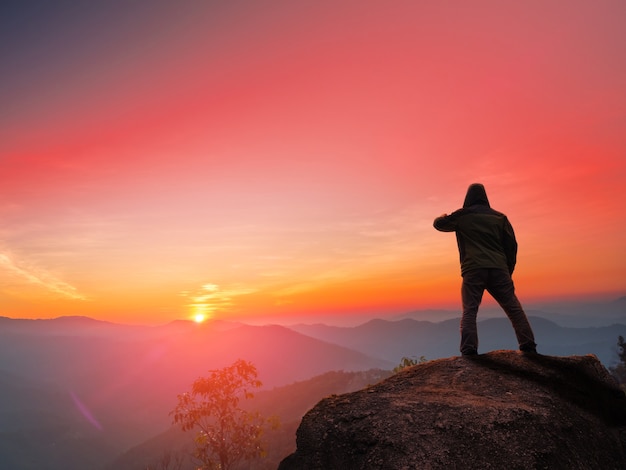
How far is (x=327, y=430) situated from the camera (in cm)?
571

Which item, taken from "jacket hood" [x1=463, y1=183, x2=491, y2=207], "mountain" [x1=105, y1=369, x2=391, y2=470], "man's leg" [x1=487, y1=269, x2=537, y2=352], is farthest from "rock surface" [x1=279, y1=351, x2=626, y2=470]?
"mountain" [x1=105, y1=369, x2=391, y2=470]

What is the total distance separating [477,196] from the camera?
8594 mm

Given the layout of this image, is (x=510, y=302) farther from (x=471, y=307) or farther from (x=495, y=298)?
(x=471, y=307)

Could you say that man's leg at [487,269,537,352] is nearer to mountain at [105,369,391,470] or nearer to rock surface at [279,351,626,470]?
rock surface at [279,351,626,470]

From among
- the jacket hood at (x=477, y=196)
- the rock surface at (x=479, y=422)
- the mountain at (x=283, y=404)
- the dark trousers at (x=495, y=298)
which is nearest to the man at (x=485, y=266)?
the dark trousers at (x=495, y=298)

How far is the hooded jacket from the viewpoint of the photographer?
7.90 meters

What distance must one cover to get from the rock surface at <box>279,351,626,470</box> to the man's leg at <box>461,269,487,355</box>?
630 mm

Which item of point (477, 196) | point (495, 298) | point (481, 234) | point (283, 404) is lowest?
point (283, 404)

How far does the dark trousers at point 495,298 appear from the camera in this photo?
7805 mm

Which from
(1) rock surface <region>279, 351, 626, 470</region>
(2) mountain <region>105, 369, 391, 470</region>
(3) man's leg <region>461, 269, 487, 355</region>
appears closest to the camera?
(1) rock surface <region>279, 351, 626, 470</region>

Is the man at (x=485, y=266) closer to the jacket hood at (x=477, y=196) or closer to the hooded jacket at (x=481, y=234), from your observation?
the hooded jacket at (x=481, y=234)

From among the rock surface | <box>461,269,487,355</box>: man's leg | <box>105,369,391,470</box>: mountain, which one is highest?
<box>461,269,487,355</box>: man's leg

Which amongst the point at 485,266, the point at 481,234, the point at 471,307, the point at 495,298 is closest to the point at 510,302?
the point at 495,298

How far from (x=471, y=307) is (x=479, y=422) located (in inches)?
125
